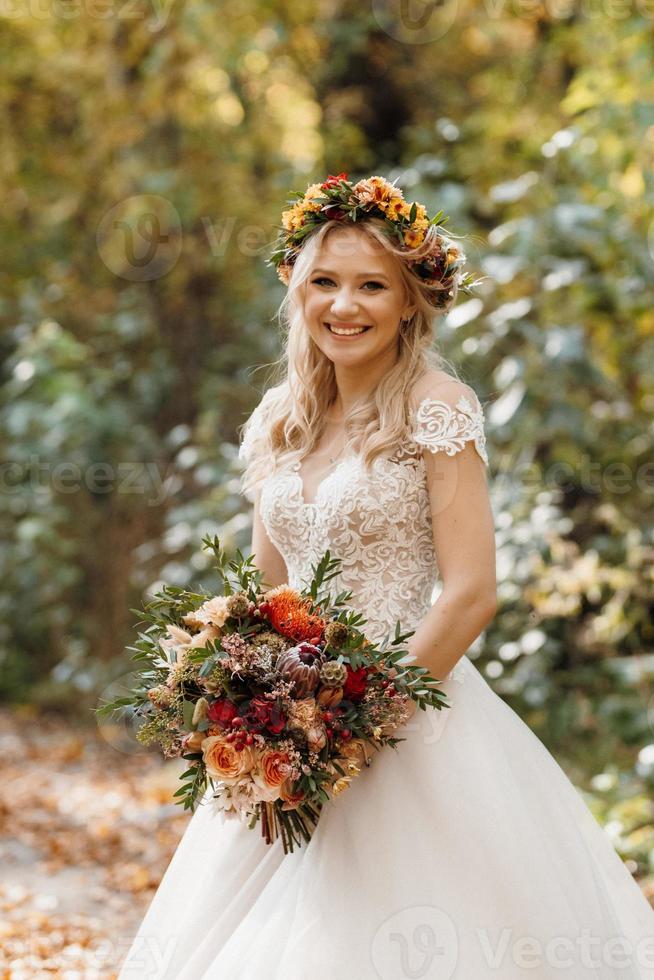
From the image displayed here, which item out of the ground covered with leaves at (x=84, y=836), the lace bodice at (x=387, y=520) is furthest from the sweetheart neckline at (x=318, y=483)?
the ground covered with leaves at (x=84, y=836)

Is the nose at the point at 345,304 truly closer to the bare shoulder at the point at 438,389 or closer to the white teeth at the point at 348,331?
the white teeth at the point at 348,331

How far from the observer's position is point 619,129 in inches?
211

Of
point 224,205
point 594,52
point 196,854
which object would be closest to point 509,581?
point 196,854

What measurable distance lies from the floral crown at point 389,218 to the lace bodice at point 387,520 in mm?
333

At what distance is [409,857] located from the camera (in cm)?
267

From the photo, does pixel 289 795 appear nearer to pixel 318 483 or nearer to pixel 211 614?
pixel 211 614

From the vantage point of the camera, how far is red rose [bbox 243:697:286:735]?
239cm

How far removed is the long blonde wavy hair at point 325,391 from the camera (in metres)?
2.98

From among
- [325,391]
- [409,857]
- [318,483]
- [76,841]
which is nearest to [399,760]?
[409,857]

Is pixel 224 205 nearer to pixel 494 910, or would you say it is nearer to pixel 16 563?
pixel 16 563

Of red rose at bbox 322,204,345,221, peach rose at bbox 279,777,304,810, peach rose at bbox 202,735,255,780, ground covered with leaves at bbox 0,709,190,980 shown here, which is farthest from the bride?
ground covered with leaves at bbox 0,709,190,980

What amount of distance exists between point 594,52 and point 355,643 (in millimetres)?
5463

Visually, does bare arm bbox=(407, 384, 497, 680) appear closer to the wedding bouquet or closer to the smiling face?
the wedding bouquet

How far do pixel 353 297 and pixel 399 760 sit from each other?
117cm
